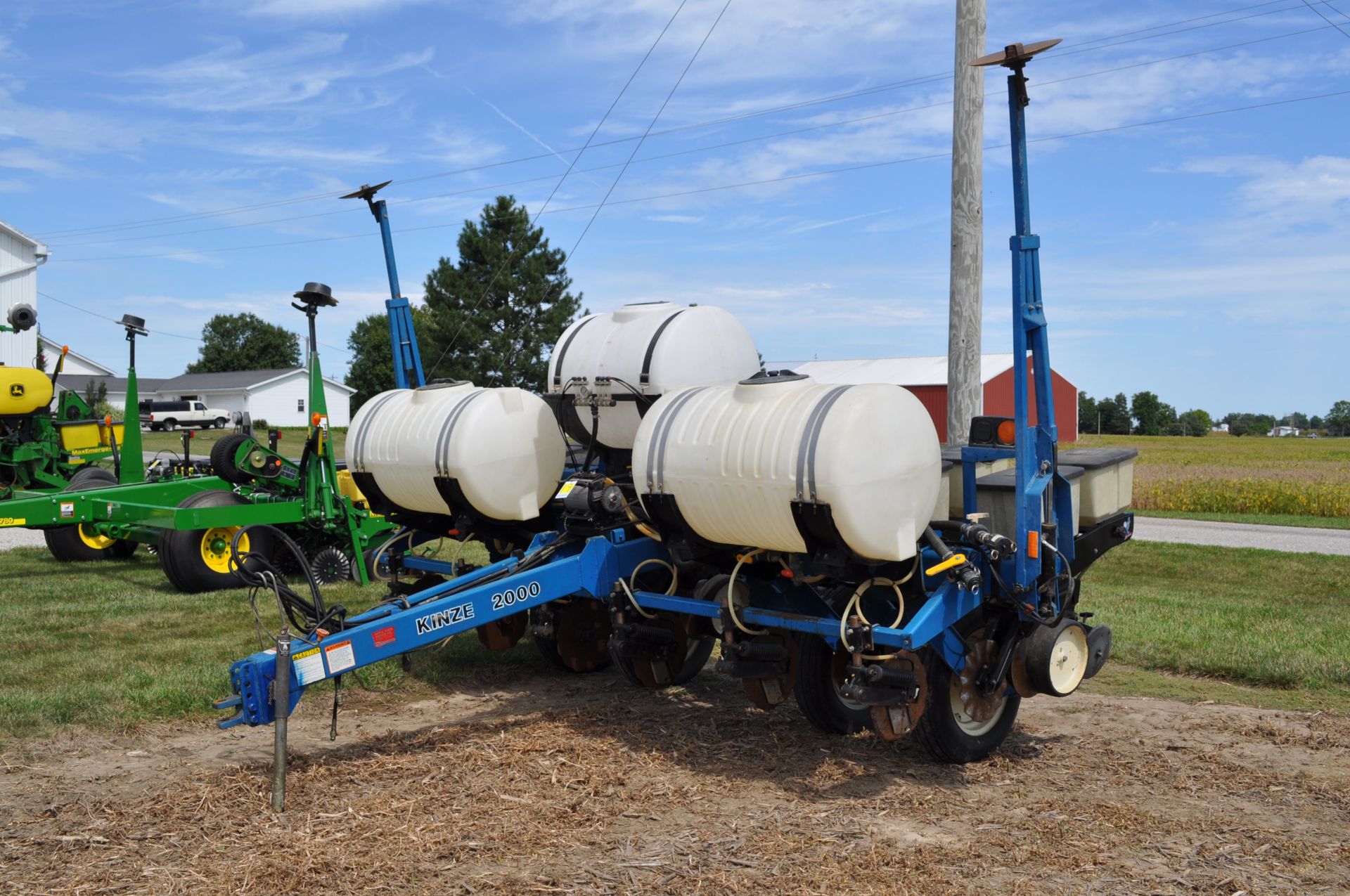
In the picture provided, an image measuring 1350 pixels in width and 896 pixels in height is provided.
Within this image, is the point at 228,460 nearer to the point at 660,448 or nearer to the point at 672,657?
the point at 672,657

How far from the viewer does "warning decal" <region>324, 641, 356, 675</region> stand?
5547mm

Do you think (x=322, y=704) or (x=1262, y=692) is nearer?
(x=322, y=704)

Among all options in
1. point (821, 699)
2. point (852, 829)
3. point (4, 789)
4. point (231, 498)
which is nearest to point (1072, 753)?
point (821, 699)

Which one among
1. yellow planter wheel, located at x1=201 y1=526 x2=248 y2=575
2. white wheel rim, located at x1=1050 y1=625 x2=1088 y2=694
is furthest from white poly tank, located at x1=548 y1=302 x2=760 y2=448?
yellow planter wheel, located at x1=201 y1=526 x2=248 y2=575

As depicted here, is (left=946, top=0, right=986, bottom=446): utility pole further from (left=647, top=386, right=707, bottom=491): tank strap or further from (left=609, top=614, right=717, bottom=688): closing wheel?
(left=647, top=386, right=707, bottom=491): tank strap

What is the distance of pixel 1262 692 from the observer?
7.87 meters

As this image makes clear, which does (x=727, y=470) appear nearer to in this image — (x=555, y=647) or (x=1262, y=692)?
(x=555, y=647)

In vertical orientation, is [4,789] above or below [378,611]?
below

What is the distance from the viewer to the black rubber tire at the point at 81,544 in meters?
13.9

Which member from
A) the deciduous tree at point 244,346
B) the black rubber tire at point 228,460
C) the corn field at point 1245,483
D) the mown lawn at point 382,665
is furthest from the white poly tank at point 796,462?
the deciduous tree at point 244,346

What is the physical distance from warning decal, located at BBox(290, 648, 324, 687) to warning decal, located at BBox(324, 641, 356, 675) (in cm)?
4

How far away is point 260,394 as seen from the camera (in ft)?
235

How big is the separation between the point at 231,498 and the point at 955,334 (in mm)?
6663

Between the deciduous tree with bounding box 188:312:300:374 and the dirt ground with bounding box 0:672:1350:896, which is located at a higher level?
the deciduous tree with bounding box 188:312:300:374
